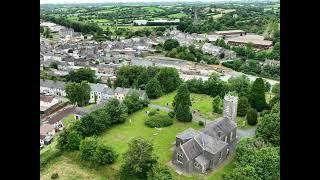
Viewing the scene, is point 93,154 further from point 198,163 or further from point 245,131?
point 245,131

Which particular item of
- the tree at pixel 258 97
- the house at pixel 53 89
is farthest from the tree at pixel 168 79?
the house at pixel 53 89

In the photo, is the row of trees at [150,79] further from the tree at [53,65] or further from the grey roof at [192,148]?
the grey roof at [192,148]

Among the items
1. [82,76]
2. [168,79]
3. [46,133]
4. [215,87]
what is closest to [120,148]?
[46,133]

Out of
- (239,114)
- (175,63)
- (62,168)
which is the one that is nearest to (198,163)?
(62,168)

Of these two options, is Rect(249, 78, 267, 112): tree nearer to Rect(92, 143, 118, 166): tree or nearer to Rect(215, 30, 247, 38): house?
Rect(92, 143, 118, 166): tree

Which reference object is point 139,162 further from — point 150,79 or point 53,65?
point 53,65

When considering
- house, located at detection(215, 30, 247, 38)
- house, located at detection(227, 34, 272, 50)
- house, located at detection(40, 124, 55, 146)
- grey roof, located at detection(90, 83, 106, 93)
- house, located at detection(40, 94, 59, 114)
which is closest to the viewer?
house, located at detection(40, 124, 55, 146)

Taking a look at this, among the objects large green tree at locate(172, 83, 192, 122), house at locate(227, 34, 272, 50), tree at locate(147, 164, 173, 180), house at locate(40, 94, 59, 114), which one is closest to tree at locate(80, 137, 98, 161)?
tree at locate(147, 164, 173, 180)
